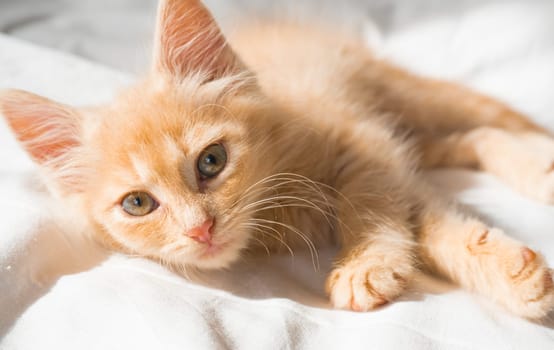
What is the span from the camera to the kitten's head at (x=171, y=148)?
1148 mm

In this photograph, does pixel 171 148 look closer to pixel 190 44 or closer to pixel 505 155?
pixel 190 44

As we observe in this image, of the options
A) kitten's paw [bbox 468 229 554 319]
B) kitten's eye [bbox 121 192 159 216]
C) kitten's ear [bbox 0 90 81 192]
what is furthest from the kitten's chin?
kitten's paw [bbox 468 229 554 319]

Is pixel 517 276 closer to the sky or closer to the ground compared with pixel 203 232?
closer to the sky

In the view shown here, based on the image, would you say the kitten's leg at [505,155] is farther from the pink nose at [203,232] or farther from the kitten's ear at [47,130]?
the kitten's ear at [47,130]

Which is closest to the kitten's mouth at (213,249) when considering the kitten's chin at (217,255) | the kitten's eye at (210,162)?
the kitten's chin at (217,255)

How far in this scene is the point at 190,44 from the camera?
4.26 ft

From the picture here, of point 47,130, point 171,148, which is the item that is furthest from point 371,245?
point 47,130

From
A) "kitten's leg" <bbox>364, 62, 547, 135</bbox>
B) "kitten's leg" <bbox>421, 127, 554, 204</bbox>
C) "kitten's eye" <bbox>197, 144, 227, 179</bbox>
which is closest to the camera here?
"kitten's eye" <bbox>197, 144, 227, 179</bbox>

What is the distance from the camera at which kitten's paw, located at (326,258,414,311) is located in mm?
1138

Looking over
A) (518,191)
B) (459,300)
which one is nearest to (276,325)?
(459,300)

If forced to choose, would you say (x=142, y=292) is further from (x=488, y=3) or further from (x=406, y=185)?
(x=488, y=3)

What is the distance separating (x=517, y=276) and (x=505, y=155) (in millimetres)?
599

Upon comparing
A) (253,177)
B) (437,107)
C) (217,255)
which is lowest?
(217,255)

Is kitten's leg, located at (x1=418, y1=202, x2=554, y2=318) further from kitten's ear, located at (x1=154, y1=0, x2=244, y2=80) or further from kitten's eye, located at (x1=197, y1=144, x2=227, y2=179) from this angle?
kitten's ear, located at (x1=154, y1=0, x2=244, y2=80)
